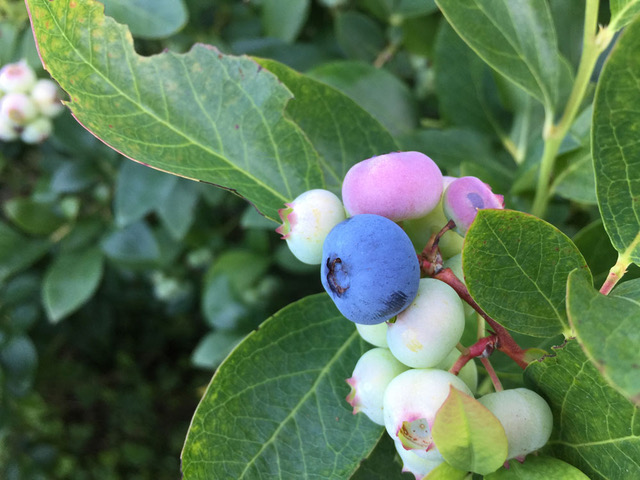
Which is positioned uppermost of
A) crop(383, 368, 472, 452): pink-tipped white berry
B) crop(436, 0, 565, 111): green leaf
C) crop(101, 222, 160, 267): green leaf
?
crop(436, 0, 565, 111): green leaf

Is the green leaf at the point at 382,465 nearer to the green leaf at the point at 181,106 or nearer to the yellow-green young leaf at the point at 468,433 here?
the yellow-green young leaf at the point at 468,433

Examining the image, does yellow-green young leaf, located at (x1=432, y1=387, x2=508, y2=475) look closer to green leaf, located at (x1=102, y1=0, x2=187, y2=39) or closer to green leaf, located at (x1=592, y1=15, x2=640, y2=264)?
green leaf, located at (x1=592, y1=15, x2=640, y2=264)

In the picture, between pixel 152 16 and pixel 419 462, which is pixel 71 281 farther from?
pixel 419 462

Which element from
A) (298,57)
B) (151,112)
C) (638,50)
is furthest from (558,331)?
(298,57)

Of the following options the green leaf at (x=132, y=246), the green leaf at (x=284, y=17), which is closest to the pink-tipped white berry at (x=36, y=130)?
the green leaf at (x=132, y=246)

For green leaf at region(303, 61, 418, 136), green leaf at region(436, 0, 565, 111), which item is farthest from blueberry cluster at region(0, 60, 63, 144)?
green leaf at region(436, 0, 565, 111)

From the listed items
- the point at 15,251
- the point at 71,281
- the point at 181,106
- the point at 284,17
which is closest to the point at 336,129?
the point at 181,106

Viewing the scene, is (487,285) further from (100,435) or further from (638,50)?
(100,435)
